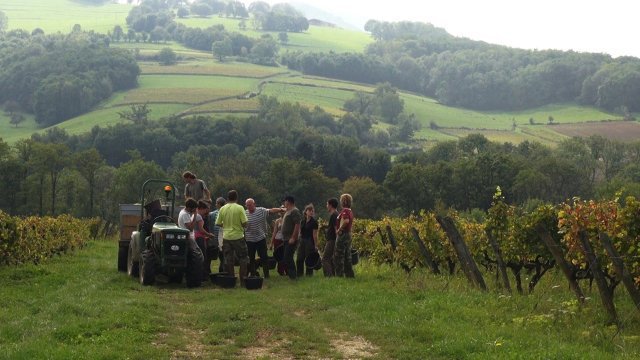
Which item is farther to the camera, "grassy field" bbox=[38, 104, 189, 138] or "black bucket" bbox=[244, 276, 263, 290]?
"grassy field" bbox=[38, 104, 189, 138]

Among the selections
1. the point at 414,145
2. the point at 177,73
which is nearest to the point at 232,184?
the point at 414,145

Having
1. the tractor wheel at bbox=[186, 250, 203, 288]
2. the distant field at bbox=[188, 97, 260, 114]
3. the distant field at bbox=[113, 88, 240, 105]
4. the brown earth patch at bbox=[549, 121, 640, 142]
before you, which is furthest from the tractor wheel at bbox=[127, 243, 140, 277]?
the distant field at bbox=[113, 88, 240, 105]

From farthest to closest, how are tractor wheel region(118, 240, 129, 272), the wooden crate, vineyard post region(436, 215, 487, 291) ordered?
the wooden crate → tractor wheel region(118, 240, 129, 272) → vineyard post region(436, 215, 487, 291)

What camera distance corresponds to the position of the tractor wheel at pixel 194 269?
19.0 m

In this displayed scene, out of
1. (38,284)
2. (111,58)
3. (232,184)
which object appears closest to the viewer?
(38,284)

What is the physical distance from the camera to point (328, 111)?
523 ft

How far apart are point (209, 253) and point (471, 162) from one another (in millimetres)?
80247

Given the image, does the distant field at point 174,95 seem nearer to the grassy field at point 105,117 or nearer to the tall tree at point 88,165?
the grassy field at point 105,117

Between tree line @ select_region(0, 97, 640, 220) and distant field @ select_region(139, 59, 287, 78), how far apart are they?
48.5 meters

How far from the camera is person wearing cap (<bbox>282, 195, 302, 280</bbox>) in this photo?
20906 mm

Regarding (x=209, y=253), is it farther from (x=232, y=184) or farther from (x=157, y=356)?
(x=232, y=184)

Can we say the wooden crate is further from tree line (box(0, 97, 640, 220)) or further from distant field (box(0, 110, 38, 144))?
distant field (box(0, 110, 38, 144))

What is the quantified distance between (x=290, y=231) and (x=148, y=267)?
3813 mm

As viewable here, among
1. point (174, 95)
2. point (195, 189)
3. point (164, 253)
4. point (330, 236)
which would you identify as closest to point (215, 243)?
point (195, 189)
